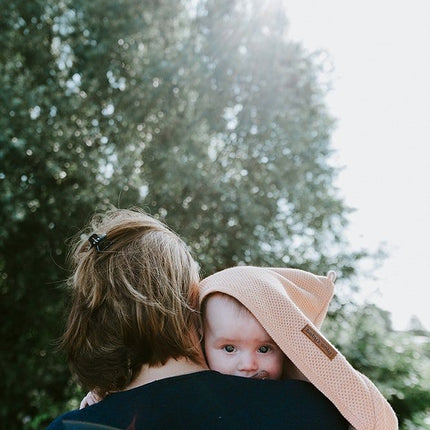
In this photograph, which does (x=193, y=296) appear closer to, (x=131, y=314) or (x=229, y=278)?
(x=229, y=278)

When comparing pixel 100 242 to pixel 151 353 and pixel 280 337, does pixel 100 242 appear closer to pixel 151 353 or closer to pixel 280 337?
pixel 151 353

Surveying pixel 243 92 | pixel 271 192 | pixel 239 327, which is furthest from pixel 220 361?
pixel 243 92

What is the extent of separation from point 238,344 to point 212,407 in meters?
0.39

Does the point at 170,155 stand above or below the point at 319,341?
above

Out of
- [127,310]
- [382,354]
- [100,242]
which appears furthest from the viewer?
[382,354]

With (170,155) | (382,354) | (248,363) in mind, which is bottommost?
(382,354)

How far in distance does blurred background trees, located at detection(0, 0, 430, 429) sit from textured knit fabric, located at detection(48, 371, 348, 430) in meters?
4.73

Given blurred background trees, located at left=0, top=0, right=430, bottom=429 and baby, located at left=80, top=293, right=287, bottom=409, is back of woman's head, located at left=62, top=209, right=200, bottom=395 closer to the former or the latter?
baby, located at left=80, top=293, right=287, bottom=409

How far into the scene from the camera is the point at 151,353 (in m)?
1.30

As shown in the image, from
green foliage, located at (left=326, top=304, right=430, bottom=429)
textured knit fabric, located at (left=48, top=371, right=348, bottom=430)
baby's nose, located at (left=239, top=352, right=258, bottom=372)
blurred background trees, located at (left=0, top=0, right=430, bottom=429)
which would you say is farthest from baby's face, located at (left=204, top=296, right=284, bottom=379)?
green foliage, located at (left=326, top=304, right=430, bottom=429)

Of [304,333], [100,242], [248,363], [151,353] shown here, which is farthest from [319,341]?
[100,242]

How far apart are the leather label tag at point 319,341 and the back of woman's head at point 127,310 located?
284mm

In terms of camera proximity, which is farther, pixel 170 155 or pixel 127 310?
pixel 170 155

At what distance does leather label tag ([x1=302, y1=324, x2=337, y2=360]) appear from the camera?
129 centimetres
